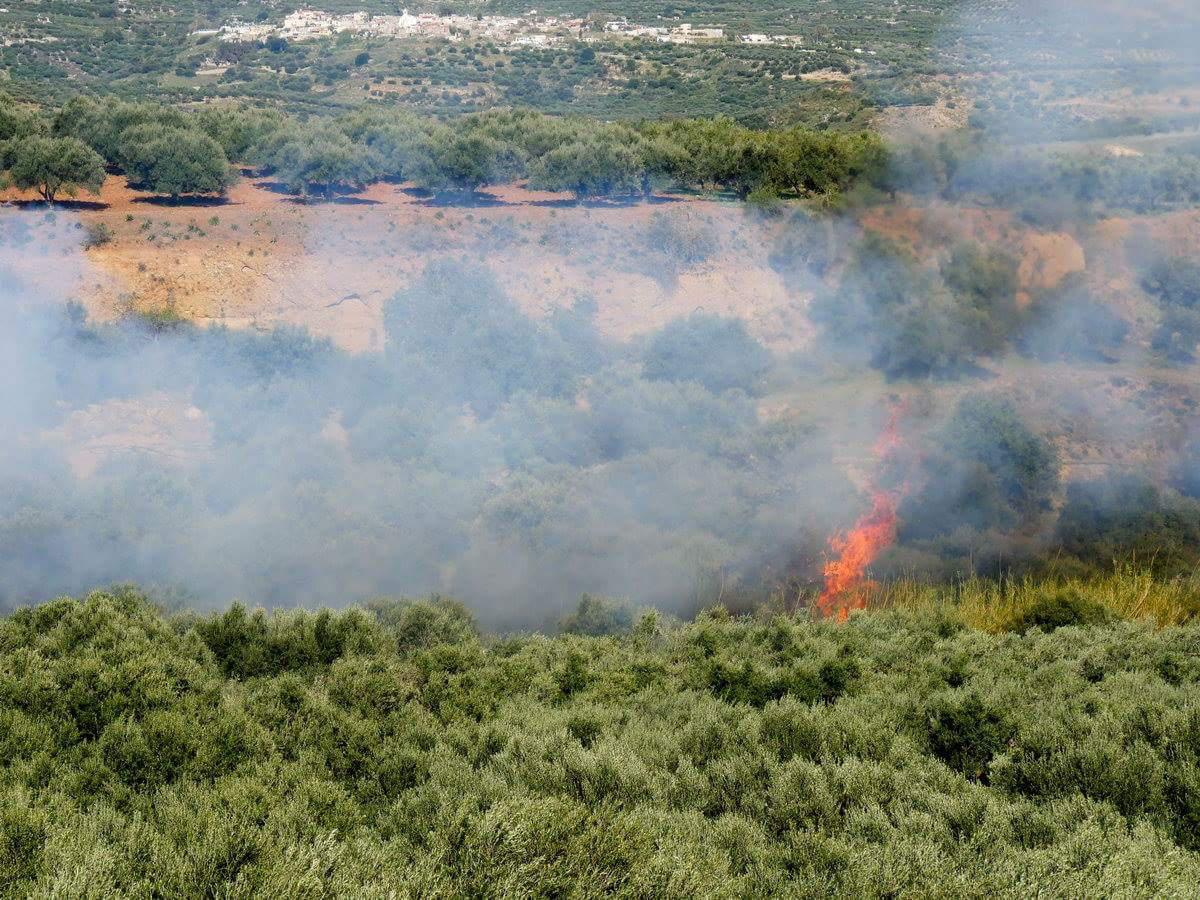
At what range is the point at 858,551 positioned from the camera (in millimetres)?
21469

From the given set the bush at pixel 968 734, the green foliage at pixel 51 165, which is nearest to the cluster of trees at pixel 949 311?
the bush at pixel 968 734

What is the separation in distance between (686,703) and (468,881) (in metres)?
6.36

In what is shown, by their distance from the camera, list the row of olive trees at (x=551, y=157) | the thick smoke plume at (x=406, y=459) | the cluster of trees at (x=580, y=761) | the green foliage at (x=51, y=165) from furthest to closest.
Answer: the row of olive trees at (x=551, y=157)
the green foliage at (x=51, y=165)
the thick smoke plume at (x=406, y=459)
the cluster of trees at (x=580, y=761)

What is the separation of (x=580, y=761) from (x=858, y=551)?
46.3ft

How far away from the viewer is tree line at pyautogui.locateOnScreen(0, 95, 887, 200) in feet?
86.3

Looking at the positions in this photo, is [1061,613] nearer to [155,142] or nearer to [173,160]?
[173,160]

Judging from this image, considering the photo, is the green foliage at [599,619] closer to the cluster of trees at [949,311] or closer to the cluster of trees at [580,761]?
the cluster of trees at [580,761]

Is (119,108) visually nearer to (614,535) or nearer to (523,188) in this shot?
(523,188)

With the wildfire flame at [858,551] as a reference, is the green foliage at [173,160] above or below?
above

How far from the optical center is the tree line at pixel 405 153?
86.3ft

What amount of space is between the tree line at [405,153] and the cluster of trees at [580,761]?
17207 mm

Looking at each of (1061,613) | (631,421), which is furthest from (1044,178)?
(1061,613)

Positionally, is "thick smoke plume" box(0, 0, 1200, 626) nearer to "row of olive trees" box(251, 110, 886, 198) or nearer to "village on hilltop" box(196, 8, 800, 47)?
"row of olive trees" box(251, 110, 886, 198)

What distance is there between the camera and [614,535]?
2102cm
